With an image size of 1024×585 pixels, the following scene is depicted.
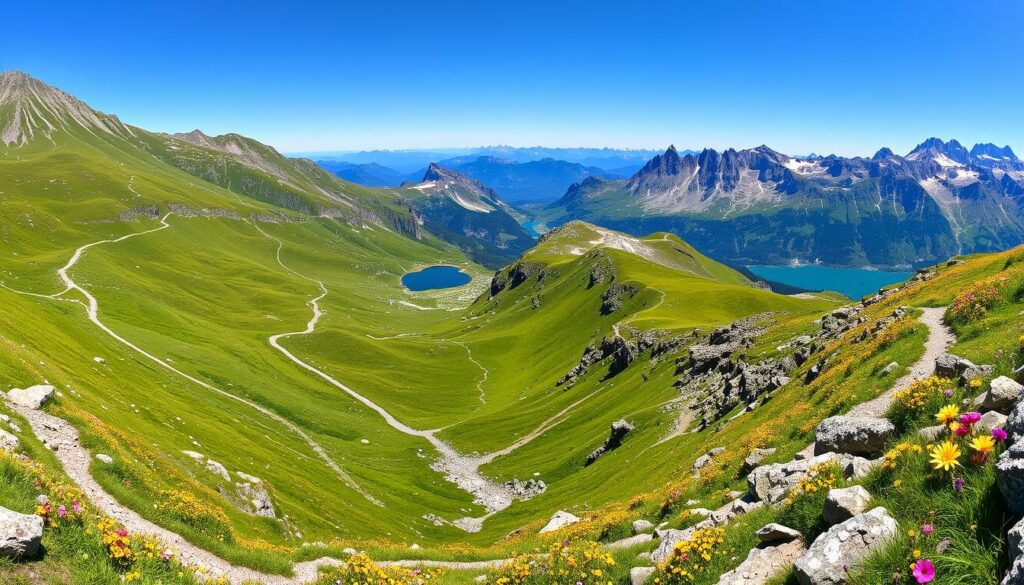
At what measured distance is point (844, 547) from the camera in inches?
377

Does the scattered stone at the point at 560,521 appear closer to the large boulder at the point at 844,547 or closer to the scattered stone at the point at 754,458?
the scattered stone at the point at 754,458

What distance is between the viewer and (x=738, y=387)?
6228 centimetres

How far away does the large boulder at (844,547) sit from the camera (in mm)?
9234

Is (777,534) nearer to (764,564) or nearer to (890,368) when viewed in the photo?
(764,564)

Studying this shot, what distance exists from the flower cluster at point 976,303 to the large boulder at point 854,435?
677 inches

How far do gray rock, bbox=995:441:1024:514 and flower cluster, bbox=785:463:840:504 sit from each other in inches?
197

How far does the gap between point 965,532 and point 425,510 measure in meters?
81.0

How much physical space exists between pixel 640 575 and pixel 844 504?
6.18 meters

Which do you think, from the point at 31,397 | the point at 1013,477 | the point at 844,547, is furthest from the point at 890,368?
the point at 31,397

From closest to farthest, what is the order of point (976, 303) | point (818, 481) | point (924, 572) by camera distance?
point (924, 572) → point (818, 481) → point (976, 303)

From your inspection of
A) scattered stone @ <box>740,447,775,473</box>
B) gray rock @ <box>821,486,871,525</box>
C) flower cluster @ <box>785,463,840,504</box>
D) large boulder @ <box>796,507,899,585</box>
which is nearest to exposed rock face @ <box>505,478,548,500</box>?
scattered stone @ <box>740,447,775,473</box>

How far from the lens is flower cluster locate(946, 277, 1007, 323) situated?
1114 inches

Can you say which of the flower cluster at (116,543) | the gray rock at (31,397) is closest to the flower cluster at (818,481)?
the flower cluster at (116,543)

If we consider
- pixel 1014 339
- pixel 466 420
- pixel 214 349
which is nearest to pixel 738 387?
pixel 1014 339
